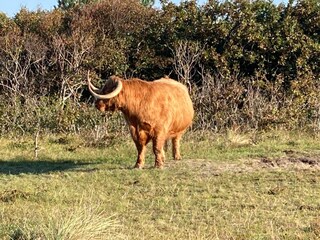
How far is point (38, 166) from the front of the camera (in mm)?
12547

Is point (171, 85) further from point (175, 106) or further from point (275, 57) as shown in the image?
point (275, 57)

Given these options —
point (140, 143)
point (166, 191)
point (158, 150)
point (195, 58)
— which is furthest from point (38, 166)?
point (195, 58)

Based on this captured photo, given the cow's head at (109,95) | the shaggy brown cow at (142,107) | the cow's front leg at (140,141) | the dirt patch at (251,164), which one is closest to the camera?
the dirt patch at (251,164)

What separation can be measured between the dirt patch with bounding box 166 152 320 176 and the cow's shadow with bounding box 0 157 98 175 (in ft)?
5.77

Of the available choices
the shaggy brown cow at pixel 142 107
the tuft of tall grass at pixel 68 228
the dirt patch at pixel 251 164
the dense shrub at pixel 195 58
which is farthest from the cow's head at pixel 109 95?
the dense shrub at pixel 195 58

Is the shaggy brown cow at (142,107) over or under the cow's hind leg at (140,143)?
over

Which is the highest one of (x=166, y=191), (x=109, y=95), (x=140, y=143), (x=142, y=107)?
(x=109, y=95)

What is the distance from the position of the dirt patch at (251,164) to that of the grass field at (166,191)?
0.06 feet

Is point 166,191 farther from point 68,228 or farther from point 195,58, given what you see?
point 195,58

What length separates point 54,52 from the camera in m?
21.3

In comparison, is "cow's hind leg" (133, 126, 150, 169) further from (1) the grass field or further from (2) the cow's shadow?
(2) the cow's shadow

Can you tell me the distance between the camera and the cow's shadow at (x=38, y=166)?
11.9 metres

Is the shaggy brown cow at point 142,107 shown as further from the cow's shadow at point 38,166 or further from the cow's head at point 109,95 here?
the cow's shadow at point 38,166

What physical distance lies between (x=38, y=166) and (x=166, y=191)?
152 inches
